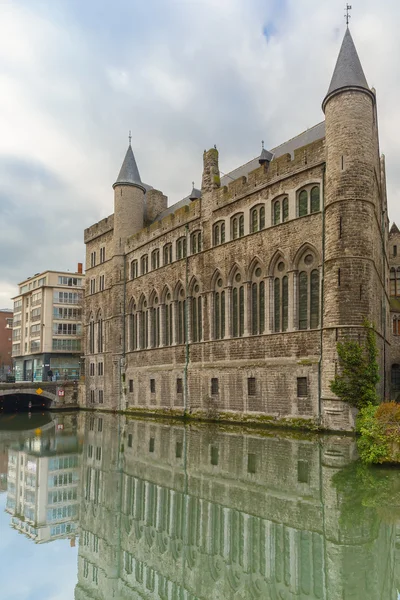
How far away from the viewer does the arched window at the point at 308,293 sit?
77.7 ft

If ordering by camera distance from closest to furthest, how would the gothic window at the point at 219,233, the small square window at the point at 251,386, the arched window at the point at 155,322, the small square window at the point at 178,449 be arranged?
the small square window at the point at 178,449 < the small square window at the point at 251,386 < the gothic window at the point at 219,233 < the arched window at the point at 155,322

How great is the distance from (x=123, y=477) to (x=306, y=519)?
5839 mm

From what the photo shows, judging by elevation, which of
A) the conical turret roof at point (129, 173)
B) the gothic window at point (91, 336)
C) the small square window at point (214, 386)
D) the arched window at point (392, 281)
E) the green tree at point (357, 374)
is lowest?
the small square window at point (214, 386)

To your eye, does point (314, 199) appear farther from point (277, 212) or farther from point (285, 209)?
point (277, 212)

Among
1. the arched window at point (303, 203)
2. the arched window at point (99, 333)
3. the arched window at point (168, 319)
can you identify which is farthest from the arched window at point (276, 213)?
the arched window at point (99, 333)

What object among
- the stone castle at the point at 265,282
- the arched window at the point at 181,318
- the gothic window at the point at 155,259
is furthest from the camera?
the gothic window at the point at 155,259

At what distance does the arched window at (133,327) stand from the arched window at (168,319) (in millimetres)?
4115

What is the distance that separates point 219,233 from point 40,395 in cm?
2393

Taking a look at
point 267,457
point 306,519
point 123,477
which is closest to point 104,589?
point 306,519

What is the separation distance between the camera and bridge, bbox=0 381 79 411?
42.8m

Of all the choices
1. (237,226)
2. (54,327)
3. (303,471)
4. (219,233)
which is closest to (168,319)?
(219,233)

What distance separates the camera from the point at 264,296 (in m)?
26.5

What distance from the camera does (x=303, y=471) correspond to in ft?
44.7

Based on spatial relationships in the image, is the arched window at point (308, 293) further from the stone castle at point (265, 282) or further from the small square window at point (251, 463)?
the small square window at point (251, 463)
